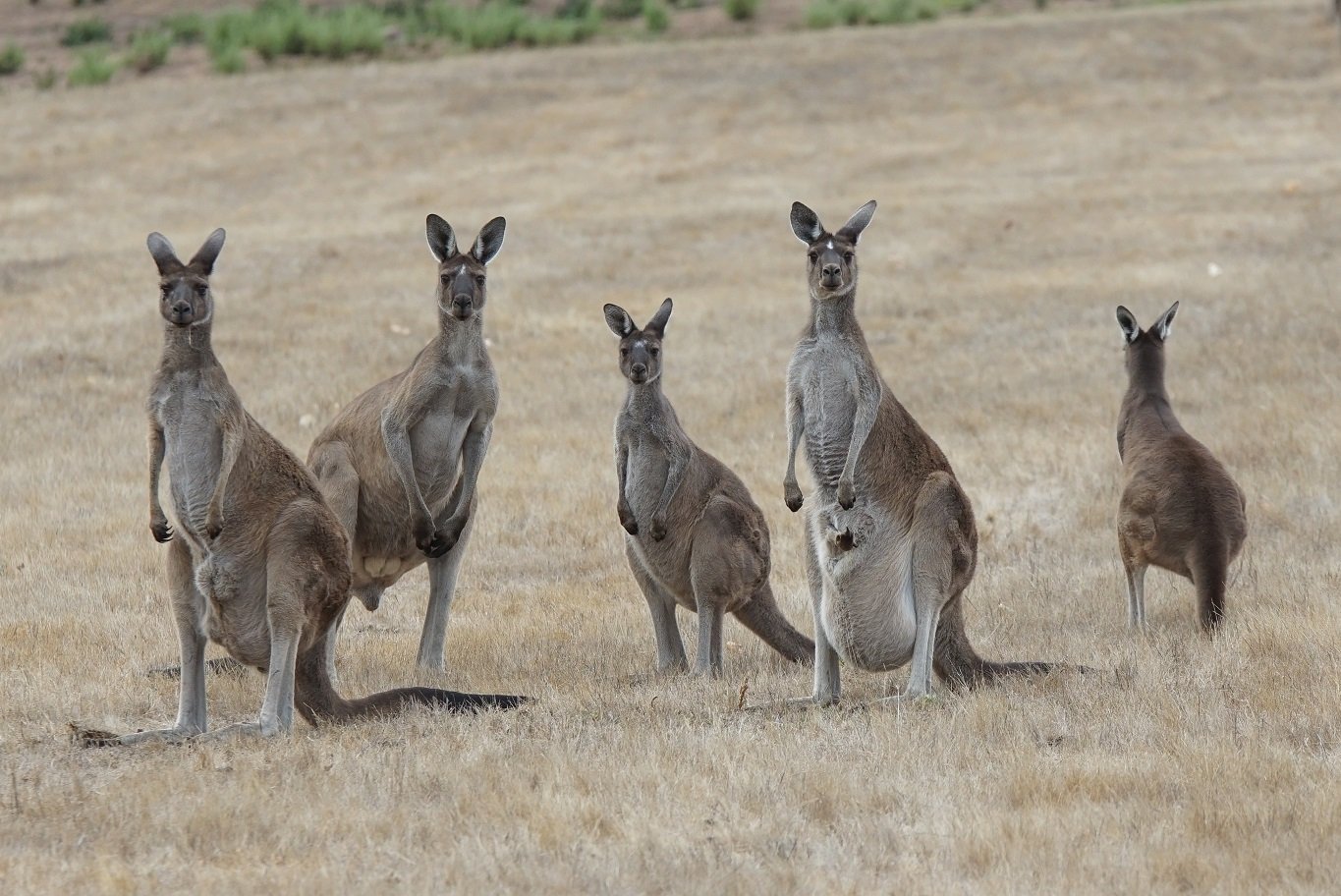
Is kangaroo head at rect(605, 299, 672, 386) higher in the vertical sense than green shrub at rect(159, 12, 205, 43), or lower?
lower

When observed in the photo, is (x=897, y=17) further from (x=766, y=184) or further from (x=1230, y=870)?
(x=1230, y=870)

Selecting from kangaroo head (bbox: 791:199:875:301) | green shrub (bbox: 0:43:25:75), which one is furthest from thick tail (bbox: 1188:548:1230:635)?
green shrub (bbox: 0:43:25:75)

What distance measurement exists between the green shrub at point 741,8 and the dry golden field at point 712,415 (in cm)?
296

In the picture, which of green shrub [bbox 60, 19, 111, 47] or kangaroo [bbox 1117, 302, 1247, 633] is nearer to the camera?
kangaroo [bbox 1117, 302, 1247, 633]

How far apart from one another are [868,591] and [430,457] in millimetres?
2027

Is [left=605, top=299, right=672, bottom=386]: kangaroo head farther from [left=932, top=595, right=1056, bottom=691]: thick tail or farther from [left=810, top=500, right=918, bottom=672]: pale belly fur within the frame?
[left=932, top=595, right=1056, bottom=691]: thick tail

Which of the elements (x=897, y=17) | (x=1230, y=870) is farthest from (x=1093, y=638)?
(x=897, y=17)

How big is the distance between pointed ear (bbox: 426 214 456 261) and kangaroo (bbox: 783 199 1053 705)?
1636mm

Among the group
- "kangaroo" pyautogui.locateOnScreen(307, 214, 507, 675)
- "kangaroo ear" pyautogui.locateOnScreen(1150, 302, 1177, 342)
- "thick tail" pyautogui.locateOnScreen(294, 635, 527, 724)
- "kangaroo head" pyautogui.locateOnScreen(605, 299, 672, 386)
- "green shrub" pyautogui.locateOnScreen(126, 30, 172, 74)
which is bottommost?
"thick tail" pyautogui.locateOnScreen(294, 635, 527, 724)

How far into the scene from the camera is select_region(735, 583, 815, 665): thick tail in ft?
24.0

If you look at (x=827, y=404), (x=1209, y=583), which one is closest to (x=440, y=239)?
(x=827, y=404)

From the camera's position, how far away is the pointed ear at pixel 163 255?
6000 millimetres

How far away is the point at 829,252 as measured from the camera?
258 inches

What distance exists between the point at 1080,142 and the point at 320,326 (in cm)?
1239
